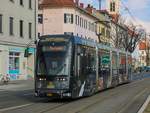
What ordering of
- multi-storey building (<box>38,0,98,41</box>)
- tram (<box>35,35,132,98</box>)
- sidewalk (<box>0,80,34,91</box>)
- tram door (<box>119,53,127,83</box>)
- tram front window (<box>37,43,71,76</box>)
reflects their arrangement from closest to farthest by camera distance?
tram (<box>35,35,132,98</box>) < tram front window (<box>37,43,71,76</box>) < sidewalk (<box>0,80,34,91</box>) < tram door (<box>119,53,127,83</box>) < multi-storey building (<box>38,0,98,41</box>)

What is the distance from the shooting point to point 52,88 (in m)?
24.8

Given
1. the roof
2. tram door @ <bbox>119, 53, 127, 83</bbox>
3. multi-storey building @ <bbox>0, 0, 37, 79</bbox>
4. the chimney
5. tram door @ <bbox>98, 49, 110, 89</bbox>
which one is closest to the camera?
tram door @ <bbox>98, 49, 110, 89</bbox>

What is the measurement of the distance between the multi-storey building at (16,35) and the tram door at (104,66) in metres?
19.4

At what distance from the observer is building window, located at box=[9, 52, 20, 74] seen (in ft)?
186

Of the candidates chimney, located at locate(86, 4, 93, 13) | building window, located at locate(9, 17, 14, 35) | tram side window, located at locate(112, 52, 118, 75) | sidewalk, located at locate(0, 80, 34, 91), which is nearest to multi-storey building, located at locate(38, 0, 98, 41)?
chimney, located at locate(86, 4, 93, 13)

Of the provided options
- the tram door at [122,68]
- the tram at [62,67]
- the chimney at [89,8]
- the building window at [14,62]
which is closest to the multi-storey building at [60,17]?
the chimney at [89,8]

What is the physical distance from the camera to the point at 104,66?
115 ft

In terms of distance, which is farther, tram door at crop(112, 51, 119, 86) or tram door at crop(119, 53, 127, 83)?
tram door at crop(119, 53, 127, 83)

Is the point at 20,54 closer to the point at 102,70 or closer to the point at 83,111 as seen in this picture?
the point at 102,70

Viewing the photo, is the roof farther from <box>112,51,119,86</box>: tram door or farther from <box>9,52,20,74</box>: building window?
<box>112,51,119,86</box>: tram door

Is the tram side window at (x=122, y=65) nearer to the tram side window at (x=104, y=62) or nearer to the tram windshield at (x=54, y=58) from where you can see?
the tram side window at (x=104, y=62)

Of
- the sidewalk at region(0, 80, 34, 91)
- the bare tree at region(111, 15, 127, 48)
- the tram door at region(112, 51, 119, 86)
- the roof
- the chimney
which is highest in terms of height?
the chimney

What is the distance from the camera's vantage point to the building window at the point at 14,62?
56.8 m

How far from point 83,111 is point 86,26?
79.4m
